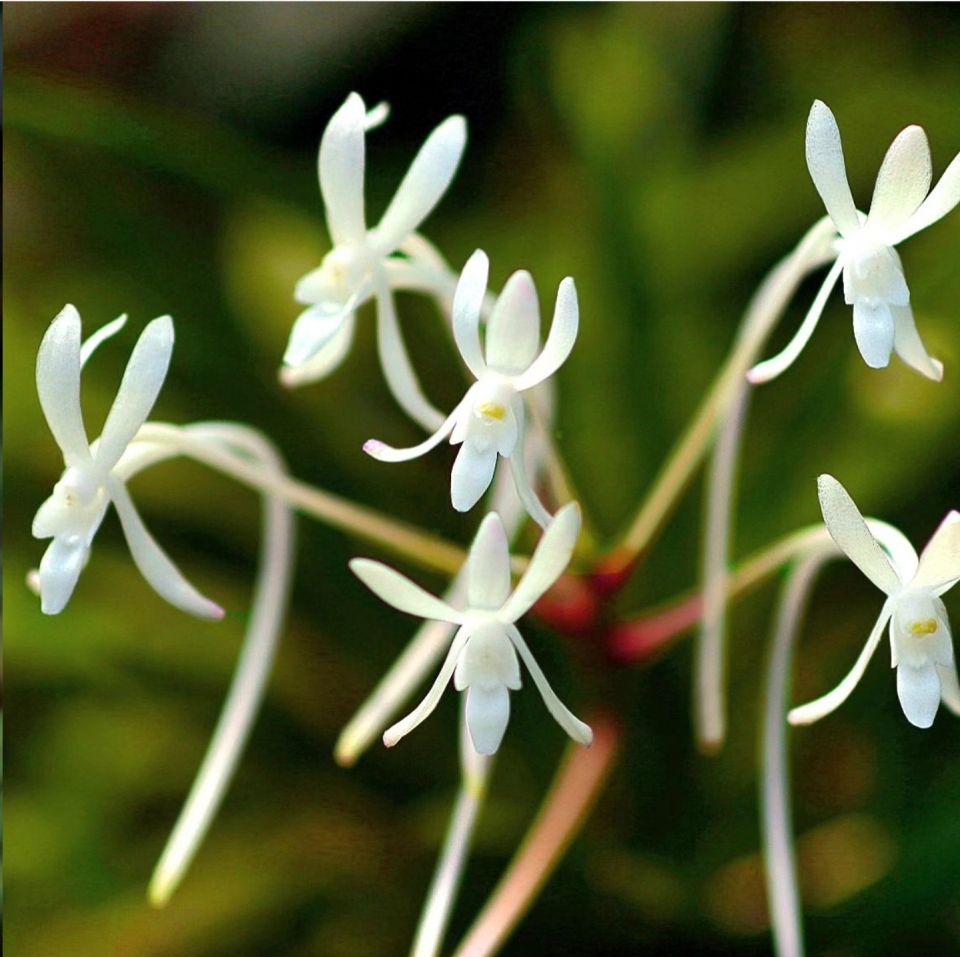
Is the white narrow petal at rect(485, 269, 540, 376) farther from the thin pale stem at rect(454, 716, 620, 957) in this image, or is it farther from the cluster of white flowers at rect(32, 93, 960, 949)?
the thin pale stem at rect(454, 716, 620, 957)

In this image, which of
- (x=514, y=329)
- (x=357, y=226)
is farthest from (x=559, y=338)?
(x=357, y=226)

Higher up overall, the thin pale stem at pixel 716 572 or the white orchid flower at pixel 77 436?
the thin pale stem at pixel 716 572

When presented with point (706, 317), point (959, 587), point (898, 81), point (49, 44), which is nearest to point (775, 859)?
point (959, 587)

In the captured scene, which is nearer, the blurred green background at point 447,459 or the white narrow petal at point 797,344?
the white narrow petal at point 797,344

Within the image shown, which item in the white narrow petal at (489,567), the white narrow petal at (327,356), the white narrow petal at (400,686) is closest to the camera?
the white narrow petal at (489,567)

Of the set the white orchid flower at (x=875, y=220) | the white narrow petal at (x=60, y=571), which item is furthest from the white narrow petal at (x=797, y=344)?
the white narrow petal at (x=60, y=571)

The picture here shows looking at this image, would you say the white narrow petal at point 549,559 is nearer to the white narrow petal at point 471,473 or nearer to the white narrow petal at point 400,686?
the white narrow petal at point 471,473
